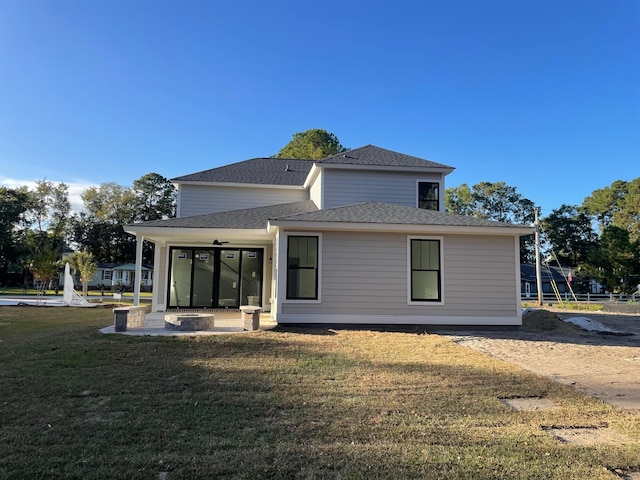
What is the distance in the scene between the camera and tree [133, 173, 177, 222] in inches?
1877

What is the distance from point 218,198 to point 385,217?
25.7ft

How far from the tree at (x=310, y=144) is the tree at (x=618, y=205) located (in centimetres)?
2957

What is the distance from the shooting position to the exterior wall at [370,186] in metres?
13.5

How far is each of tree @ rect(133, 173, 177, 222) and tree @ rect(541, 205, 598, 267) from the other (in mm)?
46831

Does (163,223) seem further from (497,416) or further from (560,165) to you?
(560,165)

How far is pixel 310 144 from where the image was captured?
36.4 metres

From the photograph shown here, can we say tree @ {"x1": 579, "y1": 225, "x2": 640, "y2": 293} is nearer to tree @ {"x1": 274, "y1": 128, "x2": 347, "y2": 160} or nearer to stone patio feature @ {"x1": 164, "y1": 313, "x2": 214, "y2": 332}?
tree @ {"x1": 274, "y1": 128, "x2": 347, "y2": 160}

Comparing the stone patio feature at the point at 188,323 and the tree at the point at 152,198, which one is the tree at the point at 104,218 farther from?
the stone patio feature at the point at 188,323

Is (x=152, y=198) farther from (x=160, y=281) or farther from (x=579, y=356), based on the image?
(x=579, y=356)

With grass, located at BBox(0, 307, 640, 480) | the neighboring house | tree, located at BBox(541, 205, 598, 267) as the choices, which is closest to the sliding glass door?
grass, located at BBox(0, 307, 640, 480)

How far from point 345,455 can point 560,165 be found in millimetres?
32311

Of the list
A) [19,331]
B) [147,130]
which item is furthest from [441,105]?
[19,331]

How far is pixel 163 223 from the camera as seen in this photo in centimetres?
1090

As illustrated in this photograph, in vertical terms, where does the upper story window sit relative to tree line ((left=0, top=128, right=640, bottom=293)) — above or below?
below
